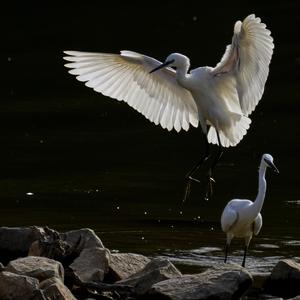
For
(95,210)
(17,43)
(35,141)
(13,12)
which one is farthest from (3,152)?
(13,12)

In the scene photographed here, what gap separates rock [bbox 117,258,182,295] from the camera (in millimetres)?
8906

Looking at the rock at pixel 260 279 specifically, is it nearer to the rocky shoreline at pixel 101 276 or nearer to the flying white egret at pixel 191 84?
the rocky shoreline at pixel 101 276

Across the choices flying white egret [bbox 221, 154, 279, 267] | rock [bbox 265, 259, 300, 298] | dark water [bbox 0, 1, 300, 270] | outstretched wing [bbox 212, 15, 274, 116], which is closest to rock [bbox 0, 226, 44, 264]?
dark water [bbox 0, 1, 300, 270]

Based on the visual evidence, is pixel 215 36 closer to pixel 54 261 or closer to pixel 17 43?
pixel 17 43

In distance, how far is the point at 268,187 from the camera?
45.3ft

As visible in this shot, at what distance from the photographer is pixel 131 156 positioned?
15.6 meters

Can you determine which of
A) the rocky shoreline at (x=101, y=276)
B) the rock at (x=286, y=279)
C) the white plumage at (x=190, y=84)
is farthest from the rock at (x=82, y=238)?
the white plumage at (x=190, y=84)

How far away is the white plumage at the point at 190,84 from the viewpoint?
1134cm

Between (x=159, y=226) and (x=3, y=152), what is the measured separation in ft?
16.0

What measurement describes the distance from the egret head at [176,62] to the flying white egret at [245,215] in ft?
4.72

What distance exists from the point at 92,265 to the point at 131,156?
6406 millimetres

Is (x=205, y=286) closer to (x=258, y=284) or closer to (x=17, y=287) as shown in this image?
(x=258, y=284)

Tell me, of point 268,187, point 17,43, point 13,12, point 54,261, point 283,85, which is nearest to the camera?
point 54,261

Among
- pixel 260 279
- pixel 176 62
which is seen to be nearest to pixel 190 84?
pixel 176 62
